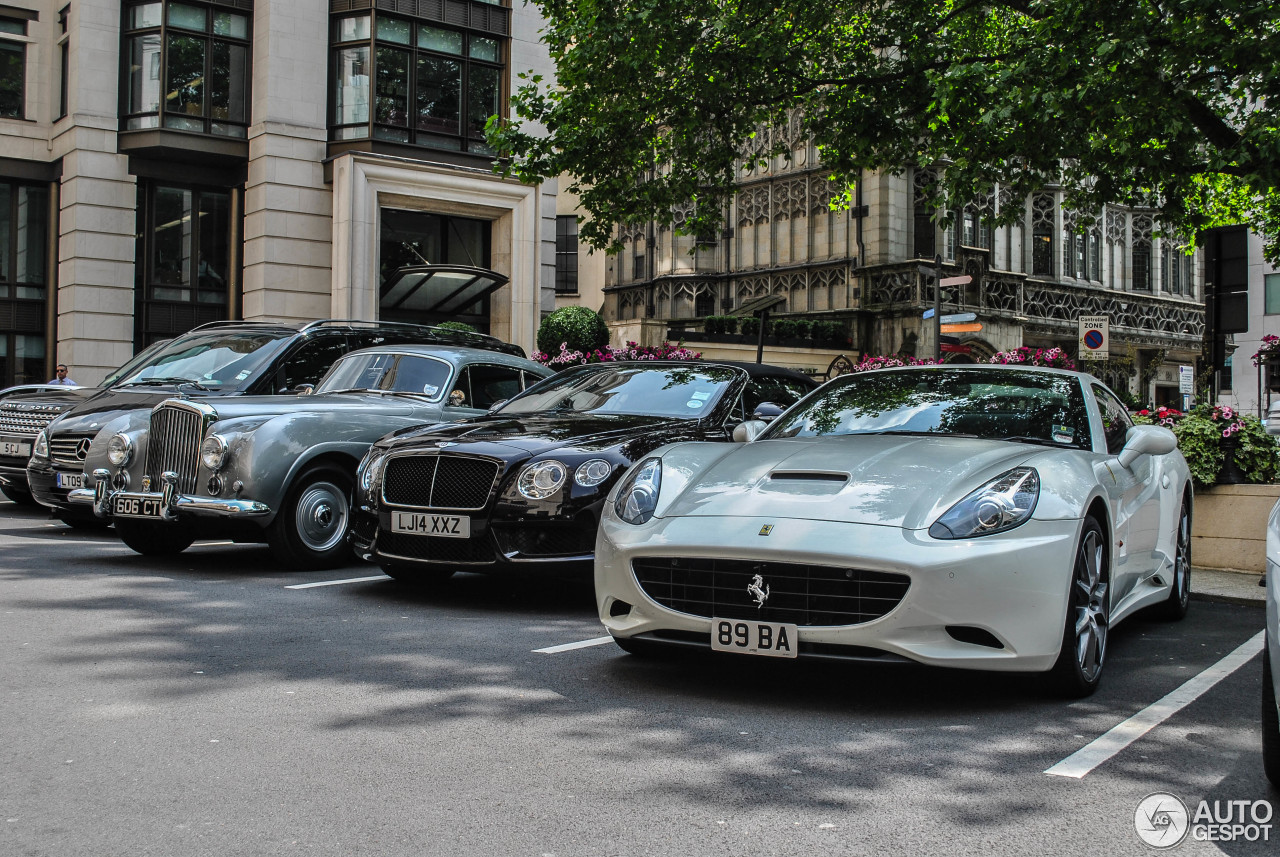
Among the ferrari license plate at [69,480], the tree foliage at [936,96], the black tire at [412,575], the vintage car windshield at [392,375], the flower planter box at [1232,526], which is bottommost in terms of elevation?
the black tire at [412,575]

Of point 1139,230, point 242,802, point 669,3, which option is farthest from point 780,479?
point 1139,230

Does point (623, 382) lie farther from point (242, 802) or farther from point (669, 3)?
point (669, 3)

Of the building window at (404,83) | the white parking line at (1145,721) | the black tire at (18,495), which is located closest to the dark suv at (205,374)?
the black tire at (18,495)

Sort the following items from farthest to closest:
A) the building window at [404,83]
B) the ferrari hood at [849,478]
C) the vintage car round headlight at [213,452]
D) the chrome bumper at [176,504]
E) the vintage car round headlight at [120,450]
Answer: the building window at [404,83]
the vintage car round headlight at [120,450]
the vintage car round headlight at [213,452]
the chrome bumper at [176,504]
the ferrari hood at [849,478]

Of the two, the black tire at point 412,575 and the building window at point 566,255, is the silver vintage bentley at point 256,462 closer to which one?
the black tire at point 412,575

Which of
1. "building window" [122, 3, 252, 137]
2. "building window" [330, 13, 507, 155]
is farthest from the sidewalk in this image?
"building window" [122, 3, 252, 137]

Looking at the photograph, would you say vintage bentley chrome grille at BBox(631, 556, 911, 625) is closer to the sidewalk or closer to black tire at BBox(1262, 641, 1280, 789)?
black tire at BBox(1262, 641, 1280, 789)

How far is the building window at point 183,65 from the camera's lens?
84.3 feet

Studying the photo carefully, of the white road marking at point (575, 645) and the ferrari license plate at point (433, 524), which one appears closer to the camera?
the white road marking at point (575, 645)

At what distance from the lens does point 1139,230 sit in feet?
157

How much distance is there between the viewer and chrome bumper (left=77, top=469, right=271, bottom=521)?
8.15 m

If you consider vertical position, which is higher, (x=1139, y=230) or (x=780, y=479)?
(x=1139, y=230)

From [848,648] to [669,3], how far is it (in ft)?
36.4

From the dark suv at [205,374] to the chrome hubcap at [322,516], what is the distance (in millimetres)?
1667
